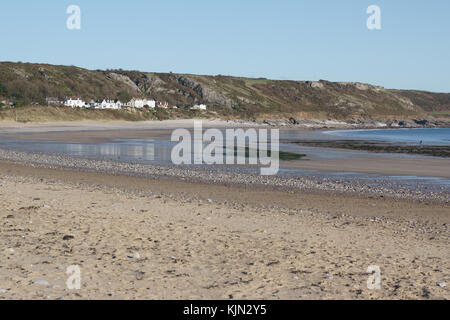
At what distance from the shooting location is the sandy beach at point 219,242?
6.81m

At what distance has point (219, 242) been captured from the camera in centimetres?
932

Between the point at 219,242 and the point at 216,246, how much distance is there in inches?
12.2

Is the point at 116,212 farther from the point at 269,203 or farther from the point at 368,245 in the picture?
the point at 368,245

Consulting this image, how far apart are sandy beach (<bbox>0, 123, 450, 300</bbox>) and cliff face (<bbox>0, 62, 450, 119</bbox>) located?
274 feet

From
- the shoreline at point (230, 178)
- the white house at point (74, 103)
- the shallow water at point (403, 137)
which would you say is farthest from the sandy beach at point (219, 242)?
the white house at point (74, 103)

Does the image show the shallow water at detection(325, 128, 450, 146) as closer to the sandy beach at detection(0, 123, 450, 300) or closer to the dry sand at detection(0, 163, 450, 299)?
the sandy beach at detection(0, 123, 450, 300)

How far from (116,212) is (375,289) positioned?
6.93 m

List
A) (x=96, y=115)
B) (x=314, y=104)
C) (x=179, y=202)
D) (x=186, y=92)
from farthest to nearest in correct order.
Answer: (x=314, y=104) < (x=186, y=92) < (x=96, y=115) < (x=179, y=202)

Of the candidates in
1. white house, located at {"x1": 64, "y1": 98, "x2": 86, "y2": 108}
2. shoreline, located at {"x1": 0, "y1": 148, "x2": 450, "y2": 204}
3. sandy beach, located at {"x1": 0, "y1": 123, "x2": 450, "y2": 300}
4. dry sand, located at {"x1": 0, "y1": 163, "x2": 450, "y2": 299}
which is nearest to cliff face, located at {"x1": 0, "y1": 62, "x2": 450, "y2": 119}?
white house, located at {"x1": 64, "y1": 98, "x2": 86, "y2": 108}

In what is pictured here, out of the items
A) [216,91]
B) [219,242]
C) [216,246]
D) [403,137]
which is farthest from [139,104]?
[216,246]

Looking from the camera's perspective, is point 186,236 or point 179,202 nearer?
point 186,236

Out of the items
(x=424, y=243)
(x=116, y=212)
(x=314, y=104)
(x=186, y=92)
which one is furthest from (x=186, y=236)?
(x=314, y=104)
